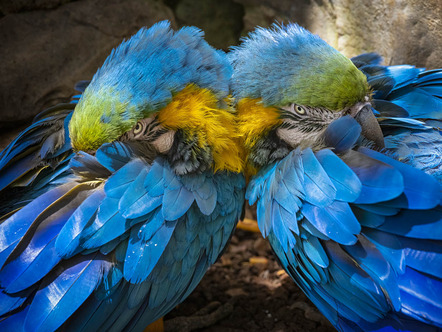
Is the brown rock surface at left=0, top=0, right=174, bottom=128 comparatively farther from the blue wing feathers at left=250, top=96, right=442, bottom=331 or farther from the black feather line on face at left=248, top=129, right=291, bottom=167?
the blue wing feathers at left=250, top=96, right=442, bottom=331

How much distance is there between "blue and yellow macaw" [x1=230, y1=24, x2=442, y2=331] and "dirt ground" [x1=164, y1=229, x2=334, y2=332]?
547mm

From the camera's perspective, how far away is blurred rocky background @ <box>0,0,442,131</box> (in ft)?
8.27

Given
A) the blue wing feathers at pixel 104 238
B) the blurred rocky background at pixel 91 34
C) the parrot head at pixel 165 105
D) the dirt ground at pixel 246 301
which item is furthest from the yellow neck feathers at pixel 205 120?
the blurred rocky background at pixel 91 34

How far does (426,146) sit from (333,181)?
488mm

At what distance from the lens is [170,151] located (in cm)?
194

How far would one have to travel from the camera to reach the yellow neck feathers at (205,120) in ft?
6.15

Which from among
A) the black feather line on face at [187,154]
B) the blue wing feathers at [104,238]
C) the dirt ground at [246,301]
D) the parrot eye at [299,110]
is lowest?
the dirt ground at [246,301]

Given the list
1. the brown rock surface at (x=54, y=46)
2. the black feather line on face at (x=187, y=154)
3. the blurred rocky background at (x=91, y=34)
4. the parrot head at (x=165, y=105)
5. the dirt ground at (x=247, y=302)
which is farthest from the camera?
the brown rock surface at (x=54, y=46)

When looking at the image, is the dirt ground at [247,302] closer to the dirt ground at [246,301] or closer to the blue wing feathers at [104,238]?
the dirt ground at [246,301]

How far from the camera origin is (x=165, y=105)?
6.04ft

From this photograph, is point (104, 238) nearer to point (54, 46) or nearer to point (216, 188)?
point (216, 188)

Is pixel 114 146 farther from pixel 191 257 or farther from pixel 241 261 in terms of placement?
pixel 241 261

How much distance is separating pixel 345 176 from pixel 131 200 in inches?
30.1

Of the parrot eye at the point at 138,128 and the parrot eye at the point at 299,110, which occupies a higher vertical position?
the parrot eye at the point at 299,110
